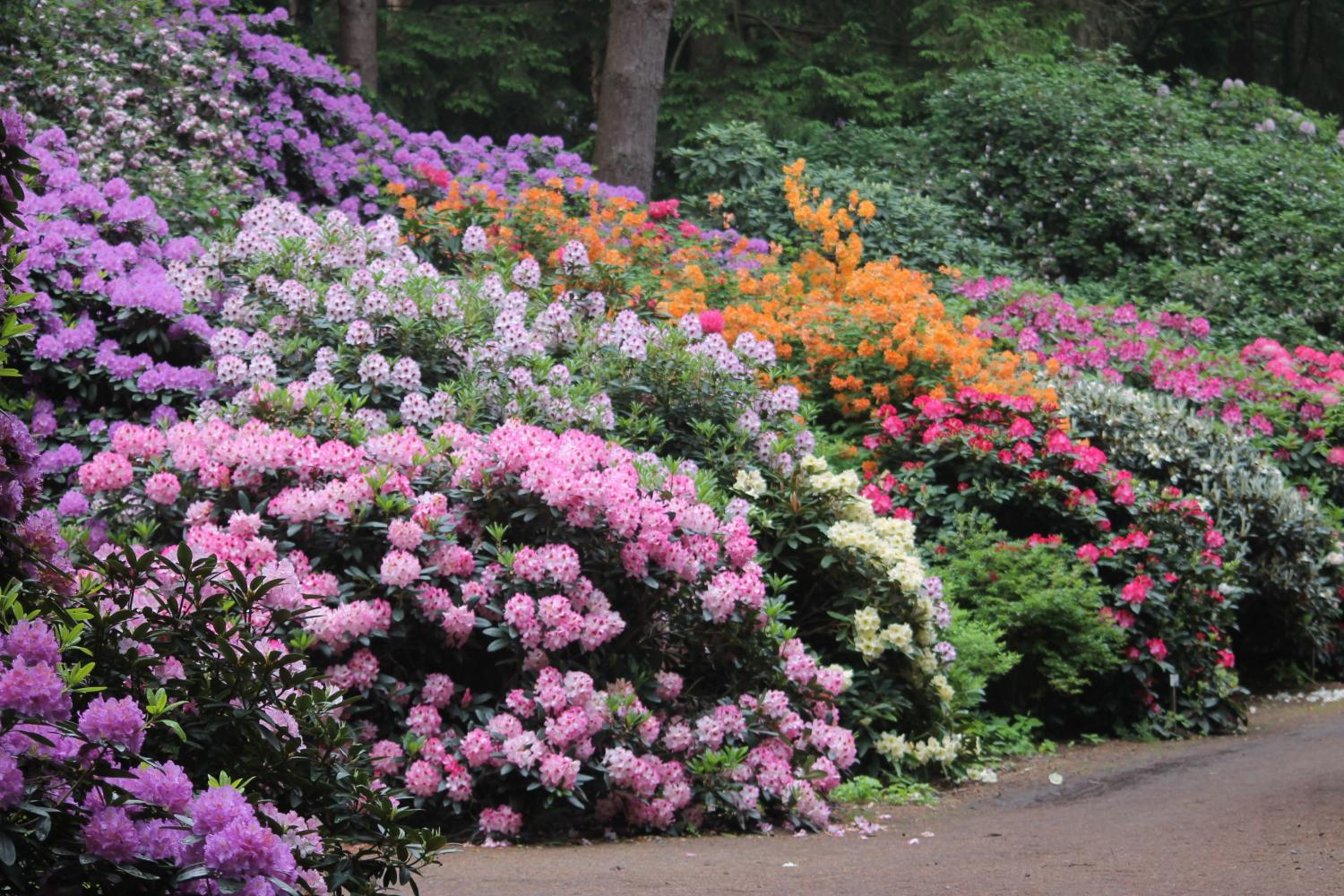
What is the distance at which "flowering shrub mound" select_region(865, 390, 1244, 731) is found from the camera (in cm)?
651

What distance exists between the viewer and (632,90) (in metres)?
12.2

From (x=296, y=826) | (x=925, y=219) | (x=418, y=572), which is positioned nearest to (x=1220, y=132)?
(x=925, y=219)

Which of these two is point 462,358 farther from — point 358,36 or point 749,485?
point 358,36

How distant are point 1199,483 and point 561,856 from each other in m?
4.67

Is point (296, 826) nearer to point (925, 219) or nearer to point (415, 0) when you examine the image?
point (925, 219)

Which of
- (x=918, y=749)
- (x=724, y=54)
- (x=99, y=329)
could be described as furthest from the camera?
(x=724, y=54)

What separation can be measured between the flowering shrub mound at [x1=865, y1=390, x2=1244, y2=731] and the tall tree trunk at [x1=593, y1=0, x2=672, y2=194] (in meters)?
5.85

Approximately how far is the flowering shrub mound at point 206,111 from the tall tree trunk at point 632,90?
4.02 ft

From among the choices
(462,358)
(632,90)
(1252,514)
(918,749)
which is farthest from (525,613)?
(632,90)

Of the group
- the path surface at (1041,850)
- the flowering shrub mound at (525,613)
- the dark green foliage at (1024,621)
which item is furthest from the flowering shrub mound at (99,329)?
the dark green foliage at (1024,621)

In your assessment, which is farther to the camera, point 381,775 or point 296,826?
point 381,775

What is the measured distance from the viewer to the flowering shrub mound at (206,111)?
826cm

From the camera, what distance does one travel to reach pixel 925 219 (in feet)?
42.2

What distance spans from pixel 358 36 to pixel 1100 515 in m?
9.63
